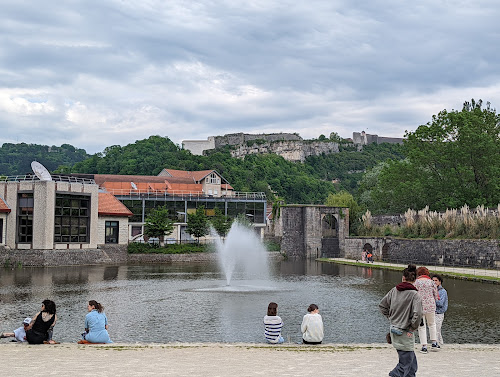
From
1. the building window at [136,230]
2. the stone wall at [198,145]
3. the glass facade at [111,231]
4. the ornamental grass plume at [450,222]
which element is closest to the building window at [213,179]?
the building window at [136,230]

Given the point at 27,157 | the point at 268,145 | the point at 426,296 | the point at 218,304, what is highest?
the point at 268,145

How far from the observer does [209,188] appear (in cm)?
8688

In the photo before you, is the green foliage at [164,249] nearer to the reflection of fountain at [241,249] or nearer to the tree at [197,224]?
the reflection of fountain at [241,249]

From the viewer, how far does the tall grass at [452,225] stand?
42562mm

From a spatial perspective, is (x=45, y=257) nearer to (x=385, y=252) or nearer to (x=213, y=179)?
(x=385, y=252)

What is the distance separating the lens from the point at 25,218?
4794 cm

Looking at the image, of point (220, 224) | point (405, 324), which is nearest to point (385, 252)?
point (220, 224)

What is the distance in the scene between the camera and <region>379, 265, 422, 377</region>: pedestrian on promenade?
920 cm

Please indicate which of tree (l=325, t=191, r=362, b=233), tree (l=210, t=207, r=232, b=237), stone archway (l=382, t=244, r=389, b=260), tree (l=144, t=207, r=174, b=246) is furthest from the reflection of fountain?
stone archway (l=382, t=244, r=389, b=260)

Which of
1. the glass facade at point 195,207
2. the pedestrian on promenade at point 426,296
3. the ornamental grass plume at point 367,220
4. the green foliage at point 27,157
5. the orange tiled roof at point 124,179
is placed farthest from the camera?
the green foliage at point 27,157

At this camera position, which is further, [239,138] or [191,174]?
[239,138]

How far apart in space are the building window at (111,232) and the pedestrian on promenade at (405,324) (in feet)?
157

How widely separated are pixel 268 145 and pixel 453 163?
4533 inches

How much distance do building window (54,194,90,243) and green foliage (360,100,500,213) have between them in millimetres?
29835
